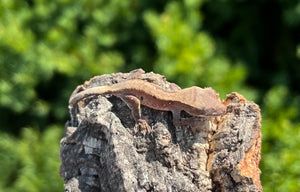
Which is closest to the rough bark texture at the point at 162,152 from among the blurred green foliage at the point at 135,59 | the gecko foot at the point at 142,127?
the gecko foot at the point at 142,127

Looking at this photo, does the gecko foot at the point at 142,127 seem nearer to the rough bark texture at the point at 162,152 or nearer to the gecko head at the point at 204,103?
the rough bark texture at the point at 162,152

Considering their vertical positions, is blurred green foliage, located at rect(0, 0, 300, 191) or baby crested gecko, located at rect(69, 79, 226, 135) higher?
blurred green foliage, located at rect(0, 0, 300, 191)

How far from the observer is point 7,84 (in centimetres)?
645

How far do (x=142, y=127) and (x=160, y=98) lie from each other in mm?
396

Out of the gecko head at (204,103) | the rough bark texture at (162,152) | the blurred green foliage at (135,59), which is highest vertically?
the blurred green foliage at (135,59)

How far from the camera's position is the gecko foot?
3438mm

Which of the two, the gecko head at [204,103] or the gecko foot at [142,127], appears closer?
the gecko foot at [142,127]

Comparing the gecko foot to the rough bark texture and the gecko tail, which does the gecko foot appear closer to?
the rough bark texture

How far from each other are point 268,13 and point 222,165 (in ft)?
18.9

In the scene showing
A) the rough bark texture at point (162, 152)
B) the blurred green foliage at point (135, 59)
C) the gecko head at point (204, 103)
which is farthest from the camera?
the blurred green foliage at point (135, 59)

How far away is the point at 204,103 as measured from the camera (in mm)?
3629

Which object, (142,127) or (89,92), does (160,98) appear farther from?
(89,92)

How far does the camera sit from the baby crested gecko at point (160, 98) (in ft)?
11.8

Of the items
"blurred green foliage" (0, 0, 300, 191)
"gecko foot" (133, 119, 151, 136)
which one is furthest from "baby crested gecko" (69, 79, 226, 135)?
"blurred green foliage" (0, 0, 300, 191)
